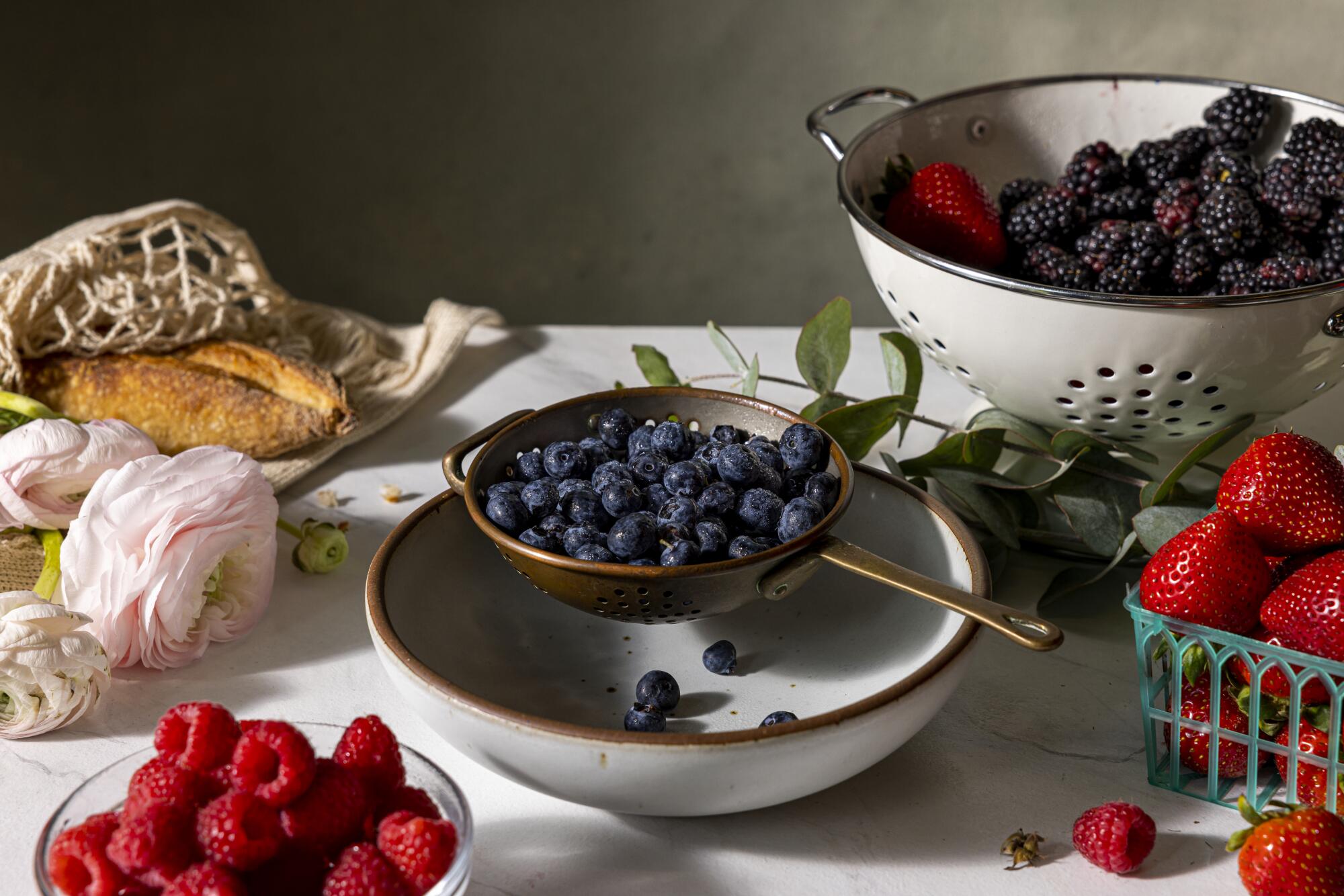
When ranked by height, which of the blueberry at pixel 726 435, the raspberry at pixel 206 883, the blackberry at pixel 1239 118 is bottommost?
the raspberry at pixel 206 883

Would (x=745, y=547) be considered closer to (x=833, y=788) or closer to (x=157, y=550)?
(x=833, y=788)

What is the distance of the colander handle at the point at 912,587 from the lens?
627 millimetres

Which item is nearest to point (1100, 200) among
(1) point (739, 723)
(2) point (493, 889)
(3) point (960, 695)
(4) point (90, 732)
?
(3) point (960, 695)

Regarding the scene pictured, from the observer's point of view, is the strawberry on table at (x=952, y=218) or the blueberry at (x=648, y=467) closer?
the blueberry at (x=648, y=467)

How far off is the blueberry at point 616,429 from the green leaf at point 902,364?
0.29 meters

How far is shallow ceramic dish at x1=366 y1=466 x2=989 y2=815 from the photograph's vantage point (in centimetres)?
60

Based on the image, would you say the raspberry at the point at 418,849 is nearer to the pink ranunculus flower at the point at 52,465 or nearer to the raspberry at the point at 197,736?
the raspberry at the point at 197,736

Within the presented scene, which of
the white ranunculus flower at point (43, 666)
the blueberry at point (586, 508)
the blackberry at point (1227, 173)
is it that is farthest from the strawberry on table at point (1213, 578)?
the white ranunculus flower at point (43, 666)

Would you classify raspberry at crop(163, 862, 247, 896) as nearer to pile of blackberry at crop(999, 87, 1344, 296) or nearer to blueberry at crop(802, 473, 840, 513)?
blueberry at crop(802, 473, 840, 513)

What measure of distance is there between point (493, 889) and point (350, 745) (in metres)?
0.12

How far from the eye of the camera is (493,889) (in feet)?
2.09

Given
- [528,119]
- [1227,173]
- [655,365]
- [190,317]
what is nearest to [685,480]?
[655,365]

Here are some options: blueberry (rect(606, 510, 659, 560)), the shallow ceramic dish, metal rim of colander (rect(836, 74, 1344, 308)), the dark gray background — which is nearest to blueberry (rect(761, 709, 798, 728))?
the shallow ceramic dish

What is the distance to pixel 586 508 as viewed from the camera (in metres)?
0.73
